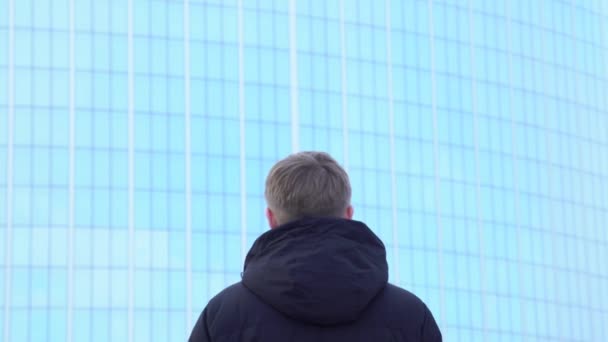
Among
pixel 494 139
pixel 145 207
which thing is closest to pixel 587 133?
pixel 494 139

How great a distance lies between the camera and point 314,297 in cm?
448

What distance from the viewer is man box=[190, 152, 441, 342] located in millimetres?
4508

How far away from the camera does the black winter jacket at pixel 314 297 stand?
4500 millimetres

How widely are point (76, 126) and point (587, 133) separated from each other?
109 feet

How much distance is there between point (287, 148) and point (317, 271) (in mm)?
62251

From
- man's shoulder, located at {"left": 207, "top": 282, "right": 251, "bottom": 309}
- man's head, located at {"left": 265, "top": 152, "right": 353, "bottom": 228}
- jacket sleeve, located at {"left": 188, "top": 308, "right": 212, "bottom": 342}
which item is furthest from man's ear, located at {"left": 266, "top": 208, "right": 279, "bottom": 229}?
jacket sleeve, located at {"left": 188, "top": 308, "right": 212, "bottom": 342}

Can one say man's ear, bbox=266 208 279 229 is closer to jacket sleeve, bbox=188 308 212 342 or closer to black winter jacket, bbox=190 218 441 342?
black winter jacket, bbox=190 218 441 342

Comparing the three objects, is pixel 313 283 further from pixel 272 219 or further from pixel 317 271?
pixel 272 219

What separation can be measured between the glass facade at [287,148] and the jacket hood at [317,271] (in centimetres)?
5677

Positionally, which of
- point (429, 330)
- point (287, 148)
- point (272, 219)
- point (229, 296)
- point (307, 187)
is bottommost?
point (429, 330)

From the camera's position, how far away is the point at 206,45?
66.3m

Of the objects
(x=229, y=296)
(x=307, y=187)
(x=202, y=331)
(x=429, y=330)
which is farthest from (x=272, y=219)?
(x=429, y=330)

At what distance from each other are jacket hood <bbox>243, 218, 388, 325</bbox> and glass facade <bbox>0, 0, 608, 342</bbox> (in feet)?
186

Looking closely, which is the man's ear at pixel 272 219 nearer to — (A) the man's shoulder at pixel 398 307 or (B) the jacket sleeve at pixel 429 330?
(A) the man's shoulder at pixel 398 307
